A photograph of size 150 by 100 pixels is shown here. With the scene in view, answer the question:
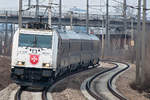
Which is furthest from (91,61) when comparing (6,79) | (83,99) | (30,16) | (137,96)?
(30,16)

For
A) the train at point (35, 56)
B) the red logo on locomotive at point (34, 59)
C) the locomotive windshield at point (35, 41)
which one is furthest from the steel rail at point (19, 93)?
the locomotive windshield at point (35, 41)

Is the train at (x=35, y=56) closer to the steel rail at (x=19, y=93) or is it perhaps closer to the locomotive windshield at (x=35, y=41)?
the locomotive windshield at (x=35, y=41)

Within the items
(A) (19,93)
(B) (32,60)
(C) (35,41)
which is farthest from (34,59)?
(A) (19,93)

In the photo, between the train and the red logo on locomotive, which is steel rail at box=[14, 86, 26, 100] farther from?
the red logo on locomotive

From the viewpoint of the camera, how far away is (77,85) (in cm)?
2366

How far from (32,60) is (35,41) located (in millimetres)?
1026

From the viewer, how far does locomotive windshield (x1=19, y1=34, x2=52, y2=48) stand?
20.4m

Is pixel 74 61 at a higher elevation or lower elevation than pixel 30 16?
lower

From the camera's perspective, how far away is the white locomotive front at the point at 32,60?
20047mm

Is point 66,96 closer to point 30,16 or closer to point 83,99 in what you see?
point 83,99

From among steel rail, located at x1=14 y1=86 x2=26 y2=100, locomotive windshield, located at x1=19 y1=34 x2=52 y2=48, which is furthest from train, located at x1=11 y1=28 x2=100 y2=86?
steel rail, located at x1=14 y1=86 x2=26 y2=100

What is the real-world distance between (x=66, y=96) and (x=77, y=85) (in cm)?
487

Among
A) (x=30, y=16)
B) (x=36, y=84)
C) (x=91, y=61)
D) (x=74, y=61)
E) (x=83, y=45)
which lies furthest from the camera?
(x=30, y=16)

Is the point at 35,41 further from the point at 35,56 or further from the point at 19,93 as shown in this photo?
the point at 19,93
